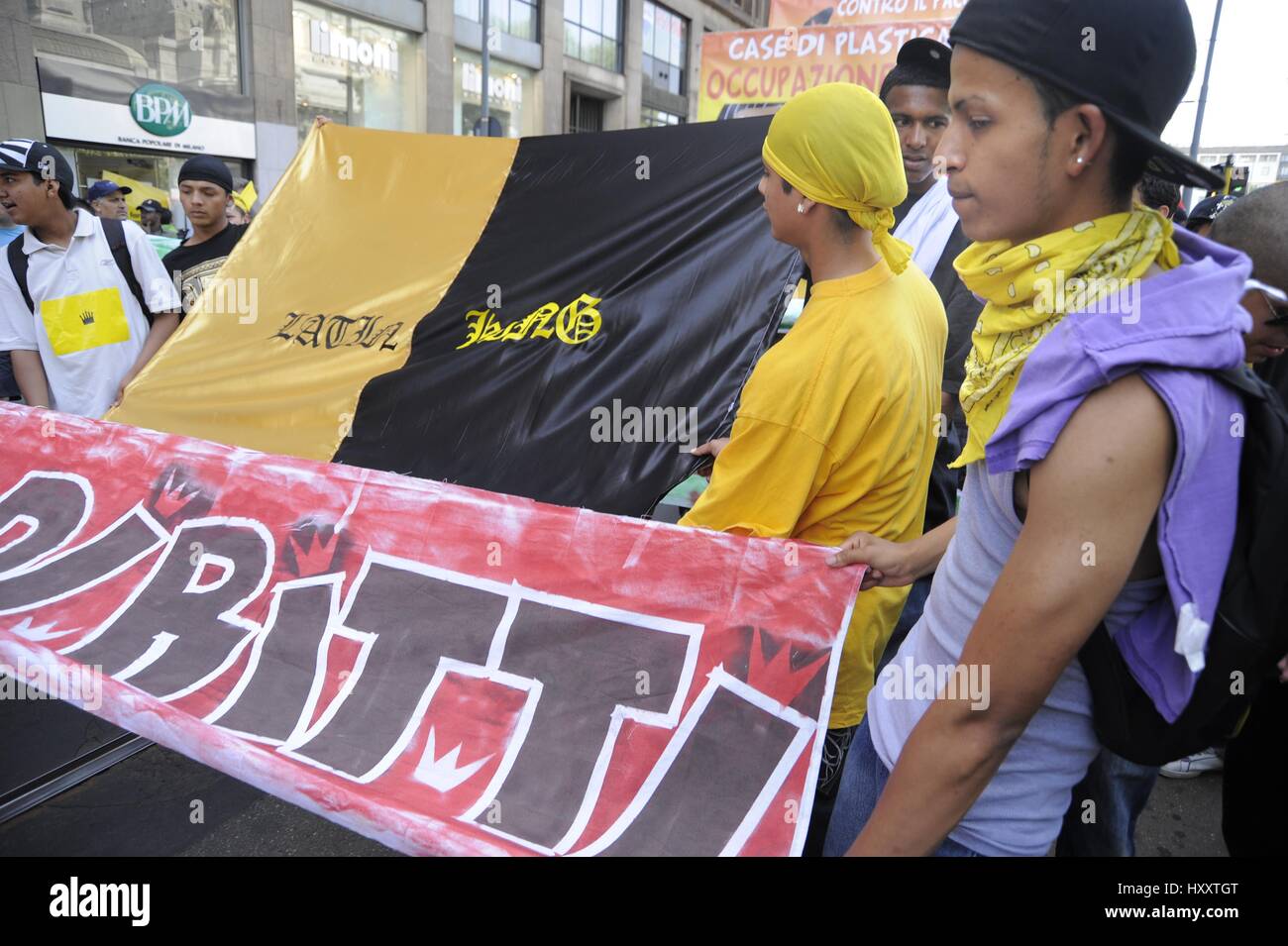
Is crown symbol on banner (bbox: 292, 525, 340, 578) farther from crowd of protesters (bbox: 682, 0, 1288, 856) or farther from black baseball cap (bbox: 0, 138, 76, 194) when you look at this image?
black baseball cap (bbox: 0, 138, 76, 194)

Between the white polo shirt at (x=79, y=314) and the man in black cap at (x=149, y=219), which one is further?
the man in black cap at (x=149, y=219)

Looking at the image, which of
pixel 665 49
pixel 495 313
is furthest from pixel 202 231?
pixel 665 49

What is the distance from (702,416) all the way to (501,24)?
18.7 m

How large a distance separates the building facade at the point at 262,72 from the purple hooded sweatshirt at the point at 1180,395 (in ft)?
40.5

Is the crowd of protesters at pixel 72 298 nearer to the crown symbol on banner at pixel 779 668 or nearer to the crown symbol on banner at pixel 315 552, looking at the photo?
the crown symbol on banner at pixel 315 552

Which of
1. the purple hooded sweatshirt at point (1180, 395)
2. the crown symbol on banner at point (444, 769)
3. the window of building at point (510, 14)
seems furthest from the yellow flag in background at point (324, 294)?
the window of building at point (510, 14)

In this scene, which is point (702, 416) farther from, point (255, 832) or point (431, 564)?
point (255, 832)

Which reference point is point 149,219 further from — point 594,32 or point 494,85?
point 594,32

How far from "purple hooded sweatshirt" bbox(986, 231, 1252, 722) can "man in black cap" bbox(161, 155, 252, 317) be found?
3.97 metres

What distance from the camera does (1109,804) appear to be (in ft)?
4.87

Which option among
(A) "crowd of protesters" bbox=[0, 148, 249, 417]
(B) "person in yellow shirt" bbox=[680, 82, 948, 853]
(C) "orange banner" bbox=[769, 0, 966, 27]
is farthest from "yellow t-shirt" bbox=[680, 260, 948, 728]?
(C) "orange banner" bbox=[769, 0, 966, 27]

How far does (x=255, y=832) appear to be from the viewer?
2.51m

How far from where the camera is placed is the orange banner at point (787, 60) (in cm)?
666
